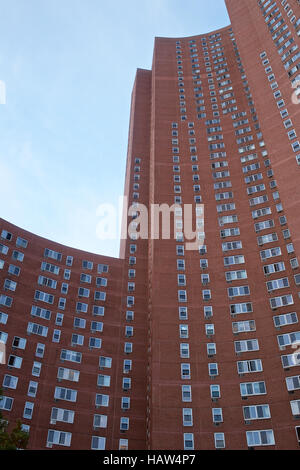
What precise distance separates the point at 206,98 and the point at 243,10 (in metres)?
25.0

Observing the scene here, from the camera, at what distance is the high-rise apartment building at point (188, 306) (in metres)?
54.8

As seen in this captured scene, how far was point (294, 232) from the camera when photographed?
63.4 meters

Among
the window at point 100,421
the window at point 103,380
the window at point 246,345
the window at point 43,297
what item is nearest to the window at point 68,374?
the window at point 103,380

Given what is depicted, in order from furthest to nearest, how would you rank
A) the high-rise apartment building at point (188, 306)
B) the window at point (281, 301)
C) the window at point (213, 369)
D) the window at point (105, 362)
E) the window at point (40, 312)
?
the window at point (105, 362) → the window at point (40, 312) → the window at point (281, 301) → the window at point (213, 369) → the high-rise apartment building at point (188, 306)

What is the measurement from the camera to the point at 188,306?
63906 millimetres

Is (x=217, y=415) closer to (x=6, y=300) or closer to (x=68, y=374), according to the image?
(x=68, y=374)

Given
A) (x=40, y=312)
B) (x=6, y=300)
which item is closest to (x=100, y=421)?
(x=40, y=312)

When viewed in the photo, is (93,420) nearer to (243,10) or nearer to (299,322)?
(299,322)

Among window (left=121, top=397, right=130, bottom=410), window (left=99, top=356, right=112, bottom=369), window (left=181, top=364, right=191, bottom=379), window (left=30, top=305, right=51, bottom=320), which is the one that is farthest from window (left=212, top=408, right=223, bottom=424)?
window (left=30, top=305, right=51, bottom=320)

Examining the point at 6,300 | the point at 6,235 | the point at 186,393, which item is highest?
the point at 6,235

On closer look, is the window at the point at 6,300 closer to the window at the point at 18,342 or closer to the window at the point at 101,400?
the window at the point at 18,342
